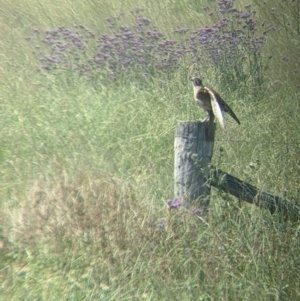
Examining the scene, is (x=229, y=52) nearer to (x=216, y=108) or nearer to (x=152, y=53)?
(x=152, y=53)

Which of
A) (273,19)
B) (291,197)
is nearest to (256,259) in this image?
(291,197)

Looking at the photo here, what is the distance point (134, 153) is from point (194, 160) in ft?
4.80

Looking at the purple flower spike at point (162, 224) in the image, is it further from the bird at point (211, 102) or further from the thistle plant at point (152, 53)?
the thistle plant at point (152, 53)

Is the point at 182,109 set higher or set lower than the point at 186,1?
lower

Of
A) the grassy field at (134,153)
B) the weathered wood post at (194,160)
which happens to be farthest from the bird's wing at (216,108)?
the grassy field at (134,153)

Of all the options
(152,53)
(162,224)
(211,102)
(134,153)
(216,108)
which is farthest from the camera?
(152,53)

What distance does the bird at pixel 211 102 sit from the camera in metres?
5.16

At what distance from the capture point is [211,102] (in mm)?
5410

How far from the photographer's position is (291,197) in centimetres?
506

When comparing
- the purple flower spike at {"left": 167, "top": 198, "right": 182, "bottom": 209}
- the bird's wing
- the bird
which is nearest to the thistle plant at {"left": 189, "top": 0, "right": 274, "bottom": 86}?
the bird

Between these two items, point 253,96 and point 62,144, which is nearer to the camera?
point 62,144

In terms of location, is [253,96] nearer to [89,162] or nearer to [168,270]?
[89,162]

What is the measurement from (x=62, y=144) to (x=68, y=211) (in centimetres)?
131

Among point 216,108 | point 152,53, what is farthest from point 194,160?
point 152,53
